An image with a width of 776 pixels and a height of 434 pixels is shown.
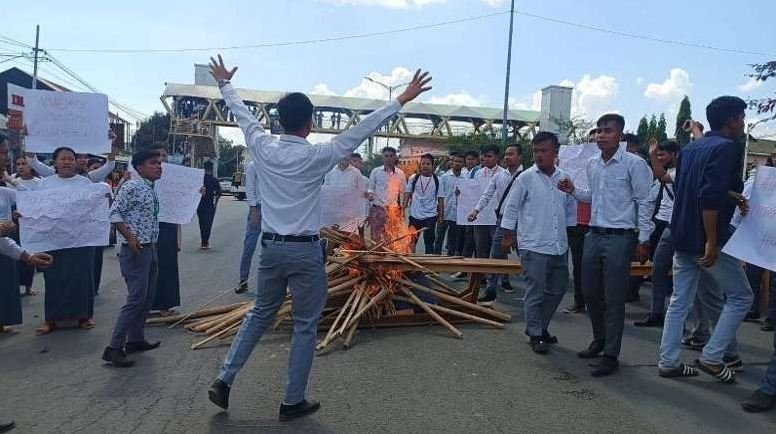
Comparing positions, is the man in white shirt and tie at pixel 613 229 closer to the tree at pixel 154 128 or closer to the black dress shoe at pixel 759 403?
the black dress shoe at pixel 759 403

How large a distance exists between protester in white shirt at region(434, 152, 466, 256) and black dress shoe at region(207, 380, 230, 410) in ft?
22.9

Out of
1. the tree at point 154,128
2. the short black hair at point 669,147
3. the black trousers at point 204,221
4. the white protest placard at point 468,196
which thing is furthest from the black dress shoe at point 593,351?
the tree at point 154,128

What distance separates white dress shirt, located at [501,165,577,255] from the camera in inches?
230

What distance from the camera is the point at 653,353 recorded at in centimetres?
586

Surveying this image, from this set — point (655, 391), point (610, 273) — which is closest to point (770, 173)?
point (610, 273)

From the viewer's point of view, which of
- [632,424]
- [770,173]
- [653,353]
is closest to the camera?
[632,424]

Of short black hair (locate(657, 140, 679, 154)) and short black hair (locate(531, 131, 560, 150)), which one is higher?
short black hair (locate(657, 140, 679, 154))

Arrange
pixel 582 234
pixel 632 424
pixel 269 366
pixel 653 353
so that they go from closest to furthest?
pixel 632 424 → pixel 269 366 → pixel 653 353 → pixel 582 234

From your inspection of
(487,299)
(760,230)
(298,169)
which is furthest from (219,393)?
(487,299)

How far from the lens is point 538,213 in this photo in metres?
5.89

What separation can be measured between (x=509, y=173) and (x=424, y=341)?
3.41 meters

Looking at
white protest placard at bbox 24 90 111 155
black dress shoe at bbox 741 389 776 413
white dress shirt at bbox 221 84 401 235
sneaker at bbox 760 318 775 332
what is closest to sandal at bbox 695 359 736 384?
black dress shoe at bbox 741 389 776 413

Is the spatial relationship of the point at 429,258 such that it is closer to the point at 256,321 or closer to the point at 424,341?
the point at 424,341

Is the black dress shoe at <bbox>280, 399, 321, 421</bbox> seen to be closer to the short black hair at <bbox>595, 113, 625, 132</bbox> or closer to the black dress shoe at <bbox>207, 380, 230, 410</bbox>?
the black dress shoe at <bbox>207, 380, 230, 410</bbox>
